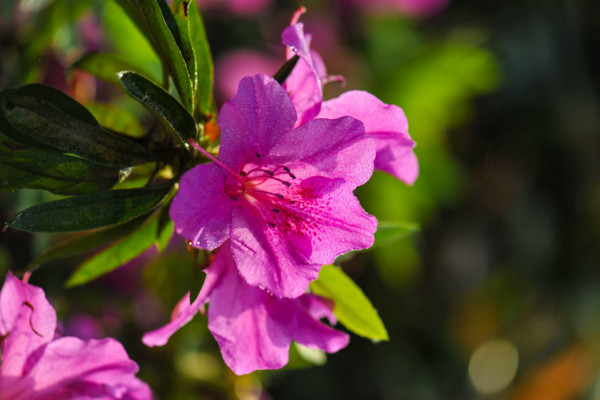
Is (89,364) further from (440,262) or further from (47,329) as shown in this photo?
(440,262)

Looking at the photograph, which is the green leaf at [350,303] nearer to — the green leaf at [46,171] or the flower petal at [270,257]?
the flower petal at [270,257]

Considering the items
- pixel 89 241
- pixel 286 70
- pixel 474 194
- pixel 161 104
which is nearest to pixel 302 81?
pixel 286 70

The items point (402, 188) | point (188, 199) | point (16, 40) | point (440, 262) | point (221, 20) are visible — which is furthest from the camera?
point (440, 262)

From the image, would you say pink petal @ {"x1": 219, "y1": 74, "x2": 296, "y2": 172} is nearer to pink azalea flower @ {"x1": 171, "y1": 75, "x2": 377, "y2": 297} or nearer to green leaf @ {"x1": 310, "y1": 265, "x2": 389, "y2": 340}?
pink azalea flower @ {"x1": 171, "y1": 75, "x2": 377, "y2": 297}

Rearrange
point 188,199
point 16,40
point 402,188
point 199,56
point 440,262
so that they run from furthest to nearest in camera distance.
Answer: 1. point 440,262
2. point 402,188
3. point 16,40
4. point 199,56
5. point 188,199

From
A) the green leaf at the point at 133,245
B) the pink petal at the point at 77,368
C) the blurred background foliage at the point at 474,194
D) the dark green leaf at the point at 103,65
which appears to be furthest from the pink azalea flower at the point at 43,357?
the blurred background foliage at the point at 474,194

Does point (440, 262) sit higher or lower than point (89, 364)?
lower

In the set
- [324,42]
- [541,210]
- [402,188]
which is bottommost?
[541,210]

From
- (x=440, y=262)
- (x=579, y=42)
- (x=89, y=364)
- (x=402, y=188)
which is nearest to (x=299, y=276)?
(x=89, y=364)
